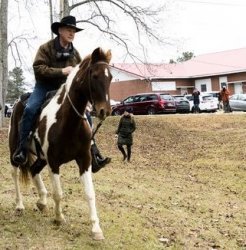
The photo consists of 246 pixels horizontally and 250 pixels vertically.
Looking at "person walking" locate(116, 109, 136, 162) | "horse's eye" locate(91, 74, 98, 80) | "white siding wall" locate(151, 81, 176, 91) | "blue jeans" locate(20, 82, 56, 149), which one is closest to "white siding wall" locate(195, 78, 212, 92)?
"white siding wall" locate(151, 81, 176, 91)

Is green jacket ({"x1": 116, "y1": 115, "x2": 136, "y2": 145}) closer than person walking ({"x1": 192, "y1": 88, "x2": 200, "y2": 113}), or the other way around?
green jacket ({"x1": 116, "y1": 115, "x2": 136, "y2": 145})

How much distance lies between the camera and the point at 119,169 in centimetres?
1555

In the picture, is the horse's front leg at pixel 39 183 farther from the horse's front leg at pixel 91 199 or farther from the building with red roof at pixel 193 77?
the building with red roof at pixel 193 77

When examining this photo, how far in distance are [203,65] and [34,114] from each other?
2282 inches

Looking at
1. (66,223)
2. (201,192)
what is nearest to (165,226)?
(66,223)

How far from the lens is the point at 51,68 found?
7.07m

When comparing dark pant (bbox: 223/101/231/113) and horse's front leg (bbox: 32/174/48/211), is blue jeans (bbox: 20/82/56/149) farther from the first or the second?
dark pant (bbox: 223/101/231/113)

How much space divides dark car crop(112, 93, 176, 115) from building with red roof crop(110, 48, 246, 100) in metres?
15.7

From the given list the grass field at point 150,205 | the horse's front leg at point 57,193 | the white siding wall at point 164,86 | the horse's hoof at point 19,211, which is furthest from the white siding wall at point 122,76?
the horse's front leg at point 57,193

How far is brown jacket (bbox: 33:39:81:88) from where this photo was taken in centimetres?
704

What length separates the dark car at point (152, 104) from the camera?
3878cm

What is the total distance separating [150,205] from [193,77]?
51.7m

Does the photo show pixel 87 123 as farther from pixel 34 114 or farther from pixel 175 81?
pixel 175 81

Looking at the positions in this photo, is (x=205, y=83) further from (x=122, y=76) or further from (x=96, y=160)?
(x=96, y=160)
